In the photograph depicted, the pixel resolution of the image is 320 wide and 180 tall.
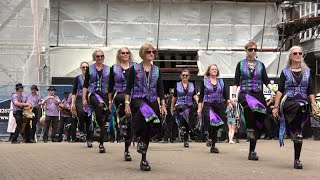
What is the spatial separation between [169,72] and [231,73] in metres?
2.97

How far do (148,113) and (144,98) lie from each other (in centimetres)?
30

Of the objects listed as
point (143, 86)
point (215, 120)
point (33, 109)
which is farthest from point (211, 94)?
point (33, 109)

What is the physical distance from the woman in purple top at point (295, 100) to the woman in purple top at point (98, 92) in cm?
369

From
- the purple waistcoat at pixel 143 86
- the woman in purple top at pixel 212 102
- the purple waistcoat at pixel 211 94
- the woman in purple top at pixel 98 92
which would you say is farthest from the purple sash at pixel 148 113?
the purple waistcoat at pixel 211 94

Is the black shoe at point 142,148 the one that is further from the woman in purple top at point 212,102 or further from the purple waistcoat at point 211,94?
the purple waistcoat at point 211,94

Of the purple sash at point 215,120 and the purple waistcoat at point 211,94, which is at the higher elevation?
the purple waistcoat at point 211,94

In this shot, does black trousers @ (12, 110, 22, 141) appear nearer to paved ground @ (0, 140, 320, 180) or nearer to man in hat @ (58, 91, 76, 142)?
man in hat @ (58, 91, 76, 142)

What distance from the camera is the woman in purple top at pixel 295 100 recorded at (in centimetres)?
841

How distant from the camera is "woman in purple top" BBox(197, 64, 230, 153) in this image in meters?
11.8

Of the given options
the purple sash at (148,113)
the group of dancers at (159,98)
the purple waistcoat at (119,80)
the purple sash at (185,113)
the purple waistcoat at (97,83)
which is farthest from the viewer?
the purple sash at (185,113)

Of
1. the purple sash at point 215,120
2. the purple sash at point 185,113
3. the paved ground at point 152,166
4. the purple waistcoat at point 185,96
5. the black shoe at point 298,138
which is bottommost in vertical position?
the paved ground at point 152,166

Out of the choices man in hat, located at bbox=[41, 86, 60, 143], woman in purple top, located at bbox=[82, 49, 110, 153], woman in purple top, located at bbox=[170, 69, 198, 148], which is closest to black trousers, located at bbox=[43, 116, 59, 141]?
man in hat, located at bbox=[41, 86, 60, 143]

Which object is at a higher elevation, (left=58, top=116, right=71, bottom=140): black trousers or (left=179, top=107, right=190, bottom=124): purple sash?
(left=179, top=107, right=190, bottom=124): purple sash

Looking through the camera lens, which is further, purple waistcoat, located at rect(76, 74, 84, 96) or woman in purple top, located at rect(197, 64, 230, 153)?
purple waistcoat, located at rect(76, 74, 84, 96)
